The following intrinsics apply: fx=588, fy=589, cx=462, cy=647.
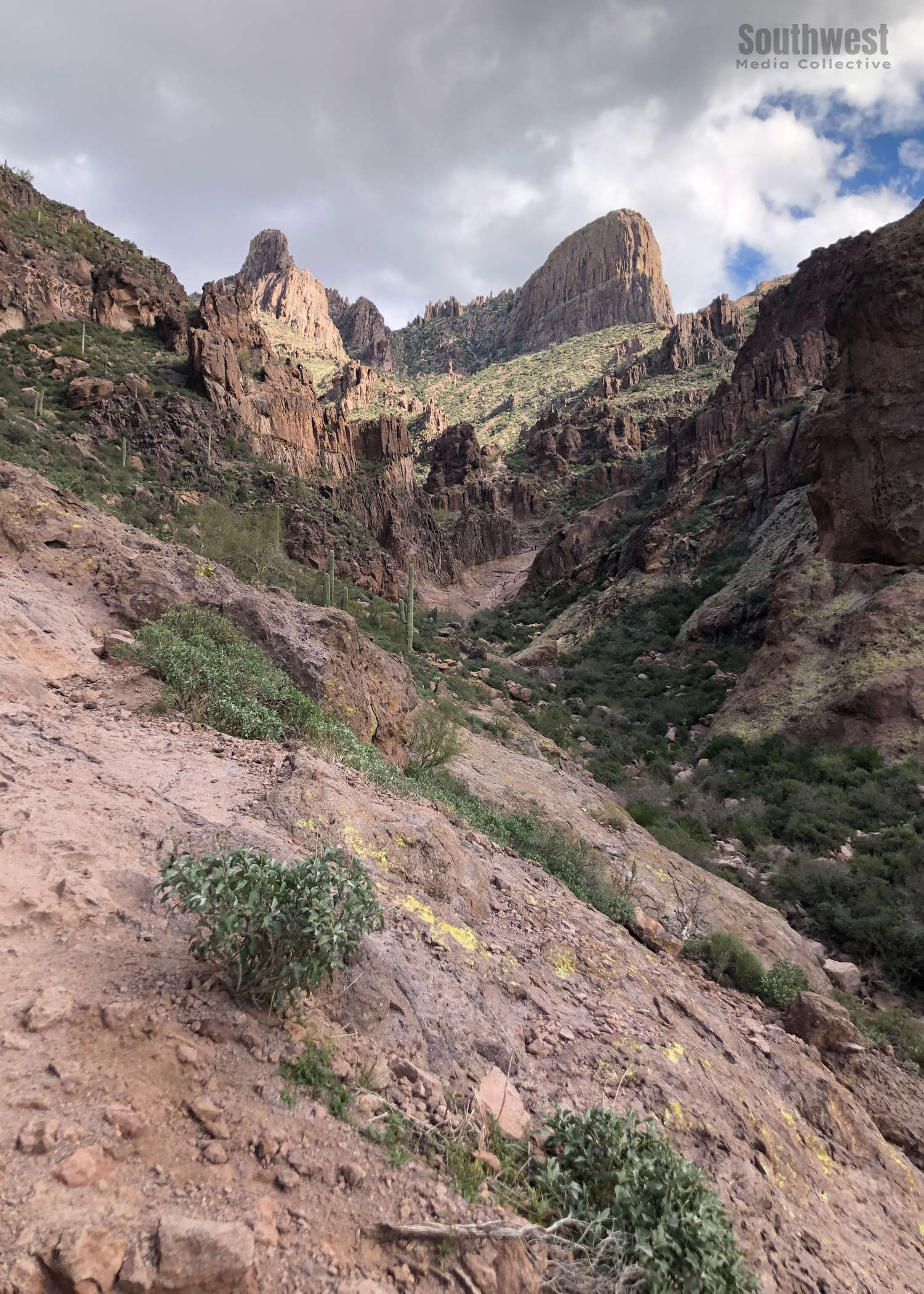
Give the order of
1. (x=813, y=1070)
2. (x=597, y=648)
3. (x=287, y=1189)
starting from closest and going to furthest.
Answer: (x=287, y=1189), (x=813, y=1070), (x=597, y=648)

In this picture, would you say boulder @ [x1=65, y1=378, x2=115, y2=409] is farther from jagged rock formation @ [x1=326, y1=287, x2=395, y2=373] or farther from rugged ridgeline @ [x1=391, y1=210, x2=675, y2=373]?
rugged ridgeline @ [x1=391, y1=210, x2=675, y2=373]

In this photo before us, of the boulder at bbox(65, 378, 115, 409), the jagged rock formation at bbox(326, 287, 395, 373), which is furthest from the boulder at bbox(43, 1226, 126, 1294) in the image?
the jagged rock formation at bbox(326, 287, 395, 373)

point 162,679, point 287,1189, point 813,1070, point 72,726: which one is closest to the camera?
point 287,1189

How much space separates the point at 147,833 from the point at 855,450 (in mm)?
23137

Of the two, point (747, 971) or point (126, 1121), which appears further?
point (747, 971)

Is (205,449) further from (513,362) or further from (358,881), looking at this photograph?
(513,362)

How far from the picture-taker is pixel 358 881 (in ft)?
8.71

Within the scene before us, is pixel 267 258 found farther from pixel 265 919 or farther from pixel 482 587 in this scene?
pixel 265 919

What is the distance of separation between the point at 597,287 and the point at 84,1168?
150270 millimetres

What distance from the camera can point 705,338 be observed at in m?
77.8

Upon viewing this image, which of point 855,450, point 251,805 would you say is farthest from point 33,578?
point 855,450

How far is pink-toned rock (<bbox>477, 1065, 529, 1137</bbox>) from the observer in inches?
103

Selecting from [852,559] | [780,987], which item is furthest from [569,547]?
[780,987]

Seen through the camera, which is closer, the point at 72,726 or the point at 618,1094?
the point at 618,1094
